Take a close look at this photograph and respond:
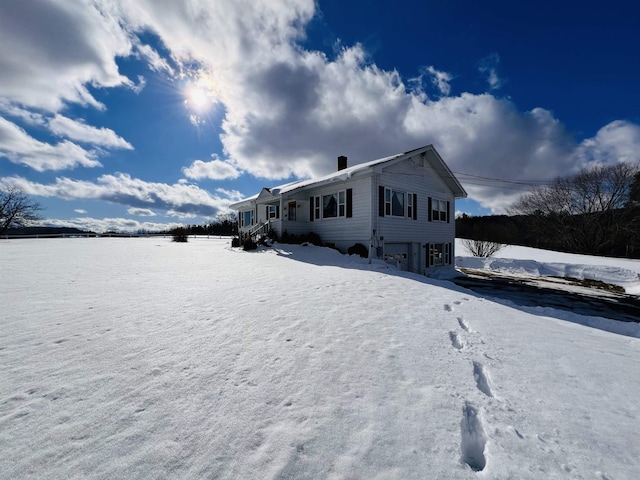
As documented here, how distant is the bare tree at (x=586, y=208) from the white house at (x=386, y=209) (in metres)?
20.6

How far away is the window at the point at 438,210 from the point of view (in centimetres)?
1677

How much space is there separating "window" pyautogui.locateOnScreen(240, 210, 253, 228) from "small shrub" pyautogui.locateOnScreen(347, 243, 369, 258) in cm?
1471

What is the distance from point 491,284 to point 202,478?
1492cm

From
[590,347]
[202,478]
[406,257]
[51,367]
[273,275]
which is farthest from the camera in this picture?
[406,257]

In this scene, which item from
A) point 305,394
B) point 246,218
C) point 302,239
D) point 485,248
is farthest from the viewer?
point 246,218

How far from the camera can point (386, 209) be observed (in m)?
13.4

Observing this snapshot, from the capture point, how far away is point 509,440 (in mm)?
1932

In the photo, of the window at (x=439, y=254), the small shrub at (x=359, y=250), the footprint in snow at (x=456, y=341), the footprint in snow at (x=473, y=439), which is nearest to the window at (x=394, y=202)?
the small shrub at (x=359, y=250)

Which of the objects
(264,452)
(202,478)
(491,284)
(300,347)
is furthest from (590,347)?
(491,284)

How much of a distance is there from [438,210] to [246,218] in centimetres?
1758

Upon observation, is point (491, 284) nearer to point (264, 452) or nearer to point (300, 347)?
point (300, 347)

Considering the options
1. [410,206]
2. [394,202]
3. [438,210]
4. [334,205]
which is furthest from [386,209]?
[438,210]

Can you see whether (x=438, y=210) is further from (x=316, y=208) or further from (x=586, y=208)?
(x=586, y=208)

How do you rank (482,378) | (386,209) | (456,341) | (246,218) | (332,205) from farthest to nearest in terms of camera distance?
(246,218), (332,205), (386,209), (456,341), (482,378)
